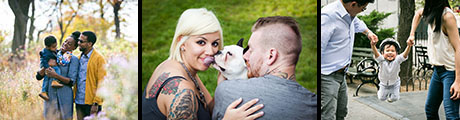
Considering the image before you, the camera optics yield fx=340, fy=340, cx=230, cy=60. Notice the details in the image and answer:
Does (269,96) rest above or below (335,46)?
below

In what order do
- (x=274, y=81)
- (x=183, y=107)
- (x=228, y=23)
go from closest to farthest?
(x=183, y=107), (x=274, y=81), (x=228, y=23)

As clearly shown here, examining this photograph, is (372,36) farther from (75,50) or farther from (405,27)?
(75,50)

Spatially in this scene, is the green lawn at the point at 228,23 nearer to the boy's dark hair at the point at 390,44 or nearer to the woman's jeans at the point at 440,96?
the boy's dark hair at the point at 390,44

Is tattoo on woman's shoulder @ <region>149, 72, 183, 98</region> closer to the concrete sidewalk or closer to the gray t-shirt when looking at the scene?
the gray t-shirt

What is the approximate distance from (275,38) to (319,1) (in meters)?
0.63

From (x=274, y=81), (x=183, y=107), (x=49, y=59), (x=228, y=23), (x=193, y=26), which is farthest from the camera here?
(x=49, y=59)

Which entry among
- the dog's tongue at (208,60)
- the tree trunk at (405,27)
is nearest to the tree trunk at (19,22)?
the dog's tongue at (208,60)

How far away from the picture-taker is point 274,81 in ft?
11.2

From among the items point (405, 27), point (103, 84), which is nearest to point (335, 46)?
point (405, 27)

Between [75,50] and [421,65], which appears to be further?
[75,50]

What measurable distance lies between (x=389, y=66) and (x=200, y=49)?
203 cm

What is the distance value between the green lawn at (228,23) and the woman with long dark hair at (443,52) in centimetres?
115

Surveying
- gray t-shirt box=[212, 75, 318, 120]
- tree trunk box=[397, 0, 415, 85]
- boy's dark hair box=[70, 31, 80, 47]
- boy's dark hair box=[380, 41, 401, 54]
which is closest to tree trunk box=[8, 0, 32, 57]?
boy's dark hair box=[70, 31, 80, 47]

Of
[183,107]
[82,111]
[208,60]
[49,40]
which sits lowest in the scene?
[82,111]
